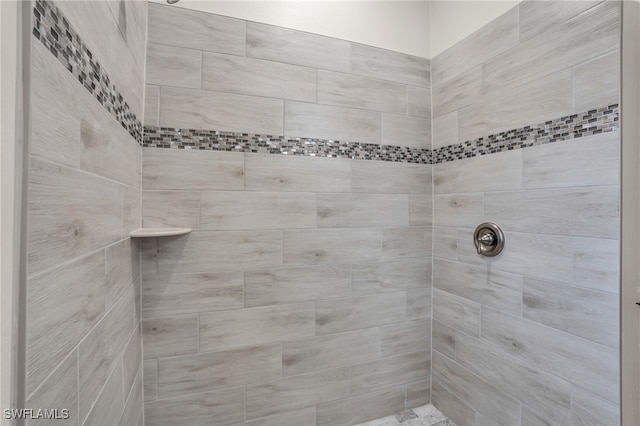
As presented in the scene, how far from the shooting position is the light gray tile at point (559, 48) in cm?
100

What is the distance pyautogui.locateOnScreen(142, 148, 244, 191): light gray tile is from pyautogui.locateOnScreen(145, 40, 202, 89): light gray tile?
0.30 m

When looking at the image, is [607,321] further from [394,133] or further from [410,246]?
[394,133]

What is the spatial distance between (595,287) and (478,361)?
26.1 inches

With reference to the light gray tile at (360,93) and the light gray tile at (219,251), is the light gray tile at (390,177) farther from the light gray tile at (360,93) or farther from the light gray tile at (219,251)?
the light gray tile at (219,251)

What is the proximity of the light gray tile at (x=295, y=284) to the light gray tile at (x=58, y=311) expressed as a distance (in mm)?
707

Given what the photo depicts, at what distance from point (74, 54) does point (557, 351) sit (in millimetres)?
1745

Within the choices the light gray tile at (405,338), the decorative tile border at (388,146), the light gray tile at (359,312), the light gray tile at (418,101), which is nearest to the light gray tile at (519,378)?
the light gray tile at (405,338)

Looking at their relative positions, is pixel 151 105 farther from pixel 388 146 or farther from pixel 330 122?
pixel 388 146

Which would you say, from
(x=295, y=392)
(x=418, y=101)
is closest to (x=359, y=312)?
(x=295, y=392)

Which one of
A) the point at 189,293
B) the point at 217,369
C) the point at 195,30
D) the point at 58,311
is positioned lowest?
the point at 217,369

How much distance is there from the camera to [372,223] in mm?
1613

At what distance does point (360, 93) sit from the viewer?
1.59 meters

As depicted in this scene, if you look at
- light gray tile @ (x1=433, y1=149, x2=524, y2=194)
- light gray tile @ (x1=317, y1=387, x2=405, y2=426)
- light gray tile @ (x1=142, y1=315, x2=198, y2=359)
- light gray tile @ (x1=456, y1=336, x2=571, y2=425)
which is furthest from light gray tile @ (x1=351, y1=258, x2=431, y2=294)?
light gray tile @ (x1=142, y1=315, x2=198, y2=359)

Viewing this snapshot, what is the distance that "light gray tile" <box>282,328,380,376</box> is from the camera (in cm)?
147
